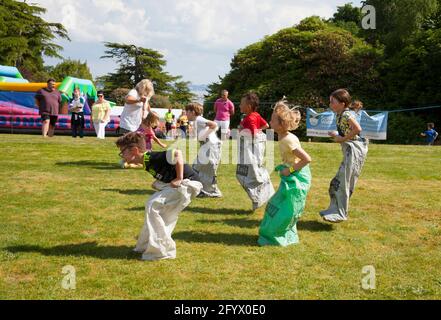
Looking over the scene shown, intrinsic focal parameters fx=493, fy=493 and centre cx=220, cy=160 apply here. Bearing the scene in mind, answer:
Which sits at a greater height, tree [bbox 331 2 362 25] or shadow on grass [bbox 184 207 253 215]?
tree [bbox 331 2 362 25]

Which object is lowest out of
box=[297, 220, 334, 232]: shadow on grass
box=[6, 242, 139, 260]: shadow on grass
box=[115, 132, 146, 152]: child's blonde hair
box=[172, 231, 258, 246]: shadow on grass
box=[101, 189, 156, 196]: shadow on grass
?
box=[6, 242, 139, 260]: shadow on grass

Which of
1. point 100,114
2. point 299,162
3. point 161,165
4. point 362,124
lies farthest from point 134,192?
point 362,124

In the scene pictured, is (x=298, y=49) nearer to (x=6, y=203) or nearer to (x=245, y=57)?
(x=245, y=57)

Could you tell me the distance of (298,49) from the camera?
116 ft

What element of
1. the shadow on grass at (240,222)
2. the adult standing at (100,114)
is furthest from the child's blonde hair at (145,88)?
the adult standing at (100,114)

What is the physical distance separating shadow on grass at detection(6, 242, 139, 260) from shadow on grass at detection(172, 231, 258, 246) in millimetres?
859

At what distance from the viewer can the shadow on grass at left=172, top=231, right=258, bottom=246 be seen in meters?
6.60

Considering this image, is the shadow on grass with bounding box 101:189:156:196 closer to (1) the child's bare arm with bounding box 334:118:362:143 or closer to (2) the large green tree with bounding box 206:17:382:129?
(1) the child's bare arm with bounding box 334:118:362:143

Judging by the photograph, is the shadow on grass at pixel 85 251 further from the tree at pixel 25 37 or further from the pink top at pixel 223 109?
the tree at pixel 25 37

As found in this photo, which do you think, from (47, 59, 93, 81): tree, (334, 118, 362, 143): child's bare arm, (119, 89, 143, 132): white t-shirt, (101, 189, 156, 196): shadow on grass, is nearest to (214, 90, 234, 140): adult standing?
(119, 89, 143, 132): white t-shirt

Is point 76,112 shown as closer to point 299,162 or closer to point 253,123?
point 253,123

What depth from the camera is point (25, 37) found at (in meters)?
56.0

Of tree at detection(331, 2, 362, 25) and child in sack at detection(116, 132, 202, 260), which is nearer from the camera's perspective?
child in sack at detection(116, 132, 202, 260)
